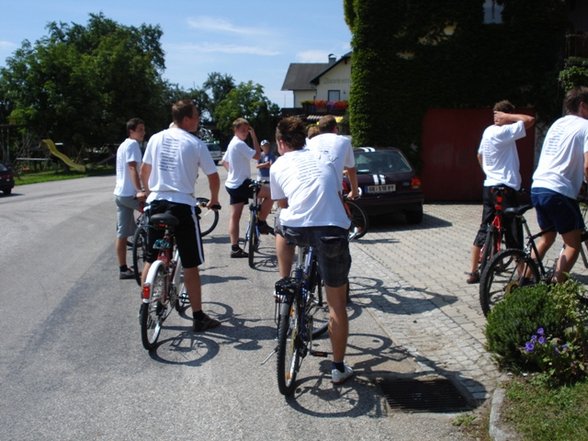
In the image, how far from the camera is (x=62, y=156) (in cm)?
4228

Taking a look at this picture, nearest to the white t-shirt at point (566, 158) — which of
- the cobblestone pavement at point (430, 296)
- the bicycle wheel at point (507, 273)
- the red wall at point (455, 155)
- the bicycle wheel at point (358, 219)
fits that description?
the bicycle wheel at point (507, 273)

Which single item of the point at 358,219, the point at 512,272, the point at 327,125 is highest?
the point at 327,125

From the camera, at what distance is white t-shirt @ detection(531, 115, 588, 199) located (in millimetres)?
5348

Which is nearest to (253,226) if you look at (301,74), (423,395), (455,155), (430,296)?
(430,296)

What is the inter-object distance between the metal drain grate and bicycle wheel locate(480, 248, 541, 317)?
4.28ft

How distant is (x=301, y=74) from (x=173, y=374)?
75.7 meters

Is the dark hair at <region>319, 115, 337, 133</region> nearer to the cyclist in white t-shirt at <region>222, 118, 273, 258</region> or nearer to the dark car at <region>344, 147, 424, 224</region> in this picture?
the cyclist in white t-shirt at <region>222, 118, 273, 258</region>

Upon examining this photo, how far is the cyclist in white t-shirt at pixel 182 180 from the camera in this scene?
5.50 metres

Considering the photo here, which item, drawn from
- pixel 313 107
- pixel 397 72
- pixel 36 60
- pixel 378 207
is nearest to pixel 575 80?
pixel 397 72

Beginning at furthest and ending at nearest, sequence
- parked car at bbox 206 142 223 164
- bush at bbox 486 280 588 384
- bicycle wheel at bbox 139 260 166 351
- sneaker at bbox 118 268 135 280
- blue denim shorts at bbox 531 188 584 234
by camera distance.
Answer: parked car at bbox 206 142 223 164 < sneaker at bbox 118 268 135 280 < blue denim shorts at bbox 531 188 584 234 < bicycle wheel at bbox 139 260 166 351 < bush at bbox 486 280 588 384

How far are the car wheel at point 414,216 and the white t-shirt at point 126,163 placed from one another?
6138 mm

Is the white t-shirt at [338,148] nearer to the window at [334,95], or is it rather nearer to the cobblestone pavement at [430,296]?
the cobblestone pavement at [430,296]

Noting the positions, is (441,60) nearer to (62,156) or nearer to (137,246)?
(137,246)

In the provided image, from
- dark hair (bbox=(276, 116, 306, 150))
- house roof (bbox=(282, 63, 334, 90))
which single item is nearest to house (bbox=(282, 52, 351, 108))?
house roof (bbox=(282, 63, 334, 90))
